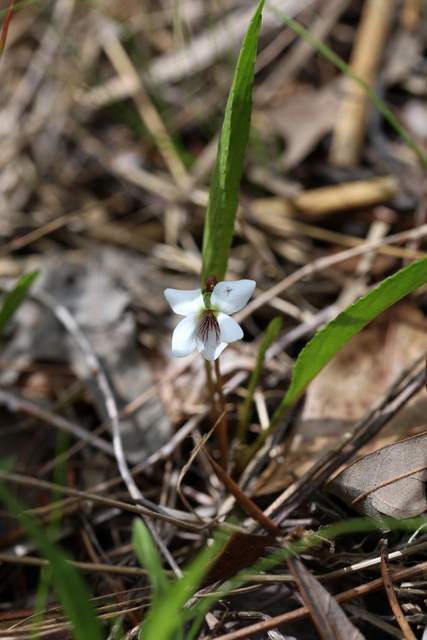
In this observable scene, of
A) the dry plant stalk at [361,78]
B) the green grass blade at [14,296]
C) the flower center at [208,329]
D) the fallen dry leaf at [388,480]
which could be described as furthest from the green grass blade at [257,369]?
the dry plant stalk at [361,78]

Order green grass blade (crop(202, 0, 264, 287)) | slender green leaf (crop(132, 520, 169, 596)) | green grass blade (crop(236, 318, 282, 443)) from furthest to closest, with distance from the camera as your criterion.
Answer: green grass blade (crop(236, 318, 282, 443))
green grass blade (crop(202, 0, 264, 287))
slender green leaf (crop(132, 520, 169, 596))

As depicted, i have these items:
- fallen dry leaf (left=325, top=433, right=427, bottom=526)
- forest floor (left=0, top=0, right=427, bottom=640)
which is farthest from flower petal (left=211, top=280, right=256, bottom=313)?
fallen dry leaf (left=325, top=433, right=427, bottom=526)

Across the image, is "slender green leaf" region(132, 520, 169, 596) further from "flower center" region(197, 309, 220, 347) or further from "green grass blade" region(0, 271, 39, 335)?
"green grass blade" region(0, 271, 39, 335)

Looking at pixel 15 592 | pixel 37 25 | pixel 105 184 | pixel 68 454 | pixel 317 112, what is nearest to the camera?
pixel 15 592

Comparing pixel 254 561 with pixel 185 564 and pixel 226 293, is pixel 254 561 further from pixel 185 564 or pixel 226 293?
pixel 226 293

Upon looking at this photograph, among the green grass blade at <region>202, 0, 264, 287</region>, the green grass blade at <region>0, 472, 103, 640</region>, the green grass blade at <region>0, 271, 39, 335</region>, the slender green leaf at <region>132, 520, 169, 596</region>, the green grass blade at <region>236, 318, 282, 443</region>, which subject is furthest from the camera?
the green grass blade at <region>0, 271, 39, 335</region>

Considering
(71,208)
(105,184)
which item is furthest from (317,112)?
(71,208)

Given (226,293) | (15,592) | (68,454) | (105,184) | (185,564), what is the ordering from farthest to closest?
(105,184) < (68,454) < (15,592) < (185,564) < (226,293)
